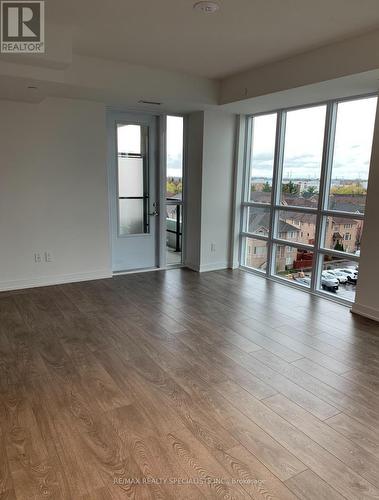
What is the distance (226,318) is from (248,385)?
127 centimetres

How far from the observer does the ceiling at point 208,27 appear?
2.79 meters

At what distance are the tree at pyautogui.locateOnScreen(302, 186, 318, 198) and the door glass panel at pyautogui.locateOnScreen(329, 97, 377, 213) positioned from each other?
0.24 metres

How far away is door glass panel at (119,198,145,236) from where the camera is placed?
5.40m

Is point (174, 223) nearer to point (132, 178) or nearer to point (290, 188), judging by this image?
point (132, 178)

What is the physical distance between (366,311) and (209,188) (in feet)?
9.05

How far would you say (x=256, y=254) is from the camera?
5738mm

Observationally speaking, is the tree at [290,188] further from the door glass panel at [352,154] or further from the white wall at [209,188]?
the white wall at [209,188]

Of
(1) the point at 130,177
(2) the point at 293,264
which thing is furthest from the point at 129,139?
(2) the point at 293,264

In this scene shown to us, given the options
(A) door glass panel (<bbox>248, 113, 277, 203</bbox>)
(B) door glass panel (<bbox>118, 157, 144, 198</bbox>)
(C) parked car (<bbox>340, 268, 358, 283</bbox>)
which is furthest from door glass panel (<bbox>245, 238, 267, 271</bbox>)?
(B) door glass panel (<bbox>118, 157, 144, 198</bbox>)

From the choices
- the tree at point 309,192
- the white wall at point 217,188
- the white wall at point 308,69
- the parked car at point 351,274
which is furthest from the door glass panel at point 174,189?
the parked car at point 351,274

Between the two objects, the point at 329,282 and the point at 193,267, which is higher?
the point at 329,282

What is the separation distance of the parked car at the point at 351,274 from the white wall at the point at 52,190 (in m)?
3.17

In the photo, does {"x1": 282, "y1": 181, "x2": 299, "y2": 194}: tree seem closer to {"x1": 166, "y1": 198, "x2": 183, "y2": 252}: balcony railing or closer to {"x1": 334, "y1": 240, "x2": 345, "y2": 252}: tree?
{"x1": 334, "y1": 240, "x2": 345, "y2": 252}: tree

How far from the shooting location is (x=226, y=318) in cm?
387
